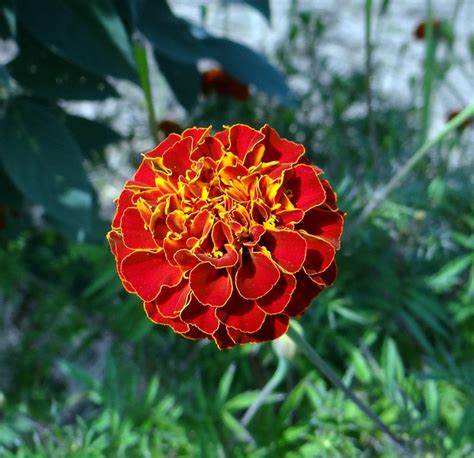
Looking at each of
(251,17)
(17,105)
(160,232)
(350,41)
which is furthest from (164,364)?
(251,17)

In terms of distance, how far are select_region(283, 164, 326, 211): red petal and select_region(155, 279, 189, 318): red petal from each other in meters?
0.12

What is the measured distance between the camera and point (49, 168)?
1.01m

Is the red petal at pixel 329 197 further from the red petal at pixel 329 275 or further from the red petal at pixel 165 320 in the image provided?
the red petal at pixel 165 320

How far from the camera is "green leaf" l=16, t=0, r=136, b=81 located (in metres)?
0.95

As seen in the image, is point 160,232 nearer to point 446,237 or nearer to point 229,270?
point 229,270

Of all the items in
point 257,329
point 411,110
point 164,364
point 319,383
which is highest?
point 411,110

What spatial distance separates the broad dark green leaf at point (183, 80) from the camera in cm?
122

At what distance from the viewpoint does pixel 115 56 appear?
0.96 metres

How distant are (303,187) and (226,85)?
795mm

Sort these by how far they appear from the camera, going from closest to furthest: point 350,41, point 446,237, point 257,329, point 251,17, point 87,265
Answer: point 257,329, point 446,237, point 87,265, point 350,41, point 251,17

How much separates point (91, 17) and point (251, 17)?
171 centimetres

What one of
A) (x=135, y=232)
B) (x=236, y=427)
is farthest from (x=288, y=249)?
(x=236, y=427)

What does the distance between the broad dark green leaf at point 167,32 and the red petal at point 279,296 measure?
53cm

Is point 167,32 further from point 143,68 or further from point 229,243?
point 229,243
